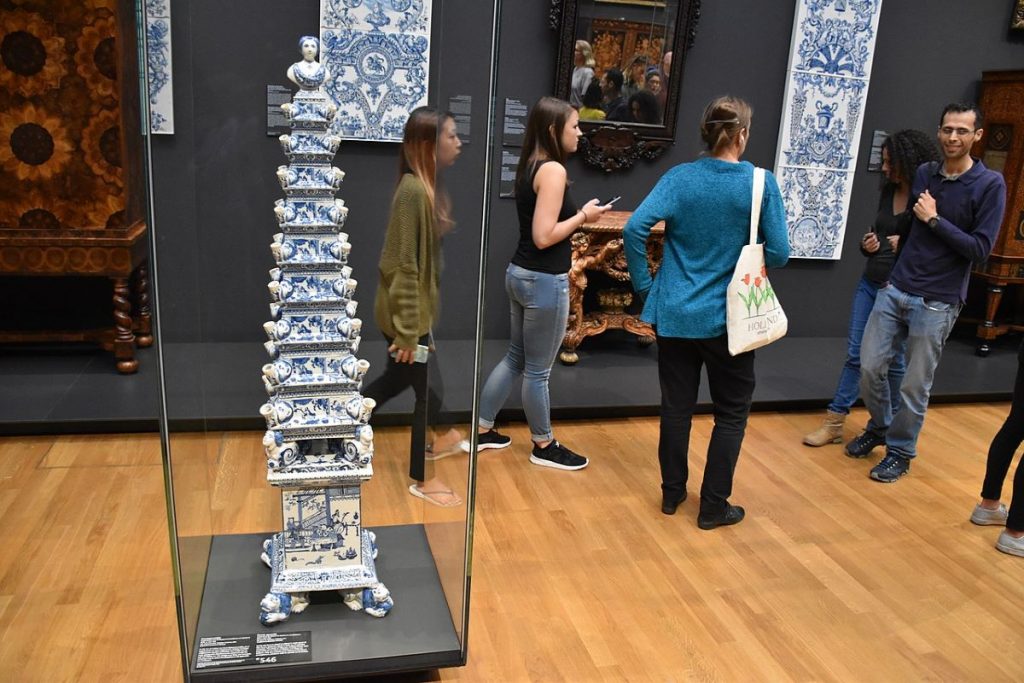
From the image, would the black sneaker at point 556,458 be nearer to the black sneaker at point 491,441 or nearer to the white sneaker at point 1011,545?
the black sneaker at point 491,441

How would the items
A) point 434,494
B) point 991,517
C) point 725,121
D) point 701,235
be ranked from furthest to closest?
point 991,517, point 701,235, point 725,121, point 434,494

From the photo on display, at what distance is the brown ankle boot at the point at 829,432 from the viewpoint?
163 inches

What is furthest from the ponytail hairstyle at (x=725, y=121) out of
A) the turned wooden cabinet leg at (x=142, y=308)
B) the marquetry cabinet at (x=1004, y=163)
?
the marquetry cabinet at (x=1004, y=163)

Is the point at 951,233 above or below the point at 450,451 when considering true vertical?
above

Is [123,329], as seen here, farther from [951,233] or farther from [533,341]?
[951,233]

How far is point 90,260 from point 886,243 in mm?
3515

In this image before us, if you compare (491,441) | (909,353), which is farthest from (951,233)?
(491,441)

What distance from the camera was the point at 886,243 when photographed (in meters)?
3.72

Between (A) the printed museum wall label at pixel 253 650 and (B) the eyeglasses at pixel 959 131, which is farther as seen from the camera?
(B) the eyeglasses at pixel 959 131

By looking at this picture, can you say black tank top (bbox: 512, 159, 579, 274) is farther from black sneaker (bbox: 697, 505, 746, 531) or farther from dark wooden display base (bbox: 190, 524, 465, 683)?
dark wooden display base (bbox: 190, 524, 465, 683)

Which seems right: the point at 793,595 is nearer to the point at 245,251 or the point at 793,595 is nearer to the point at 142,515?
the point at 245,251

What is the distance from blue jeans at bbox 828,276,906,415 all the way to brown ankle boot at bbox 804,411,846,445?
1.5 inches

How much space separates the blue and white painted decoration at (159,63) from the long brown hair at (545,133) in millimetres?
1591

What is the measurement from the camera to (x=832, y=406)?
4164 mm
